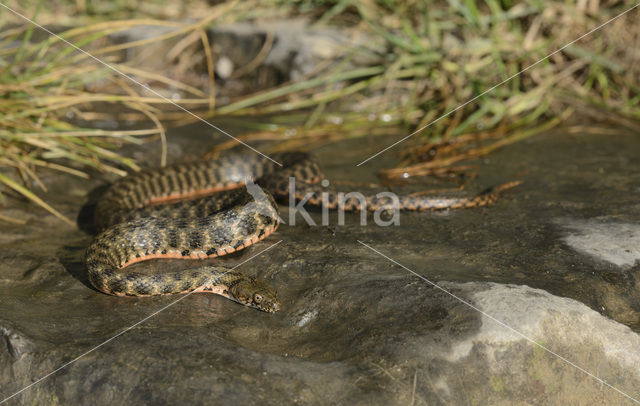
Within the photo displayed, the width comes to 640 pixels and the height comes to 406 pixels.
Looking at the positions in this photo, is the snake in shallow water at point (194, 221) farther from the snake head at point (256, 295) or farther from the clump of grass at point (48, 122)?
the clump of grass at point (48, 122)

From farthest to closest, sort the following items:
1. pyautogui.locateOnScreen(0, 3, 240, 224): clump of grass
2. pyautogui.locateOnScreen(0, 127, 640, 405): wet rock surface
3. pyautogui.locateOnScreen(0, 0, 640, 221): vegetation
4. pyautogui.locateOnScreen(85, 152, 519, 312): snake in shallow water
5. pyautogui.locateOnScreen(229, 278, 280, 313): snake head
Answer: pyautogui.locateOnScreen(0, 0, 640, 221): vegetation < pyautogui.locateOnScreen(0, 3, 240, 224): clump of grass < pyautogui.locateOnScreen(85, 152, 519, 312): snake in shallow water < pyautogui.locateOnScreen(229, 278, 280, 313): snake head < pyautogui.locateOnScreen(0, 127, 640, 405): wet rock surface

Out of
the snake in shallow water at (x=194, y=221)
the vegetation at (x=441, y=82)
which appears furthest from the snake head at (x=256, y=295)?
the vegetation at (x=441, y=82)

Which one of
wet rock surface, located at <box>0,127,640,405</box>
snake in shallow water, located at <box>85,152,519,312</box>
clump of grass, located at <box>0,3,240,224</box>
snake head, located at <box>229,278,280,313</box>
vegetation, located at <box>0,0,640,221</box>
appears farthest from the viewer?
vegetation, located at <box>0,0,640,221</box>

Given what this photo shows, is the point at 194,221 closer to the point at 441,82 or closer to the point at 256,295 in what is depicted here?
the point at 256,295

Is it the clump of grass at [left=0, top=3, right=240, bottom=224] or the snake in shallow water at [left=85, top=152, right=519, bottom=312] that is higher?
the clump of grass at [left=0, top=3, right=240, bottom=224]

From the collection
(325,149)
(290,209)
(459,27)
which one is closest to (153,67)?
(325,149)

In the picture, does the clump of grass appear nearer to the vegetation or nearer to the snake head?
the vegetation

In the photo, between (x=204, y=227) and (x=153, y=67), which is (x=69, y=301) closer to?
(x=204, y=227)

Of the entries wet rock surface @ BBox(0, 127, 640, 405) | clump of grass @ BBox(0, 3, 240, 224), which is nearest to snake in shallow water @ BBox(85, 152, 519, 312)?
wet rock surface @ BBox(0, 127, 640, 405)
